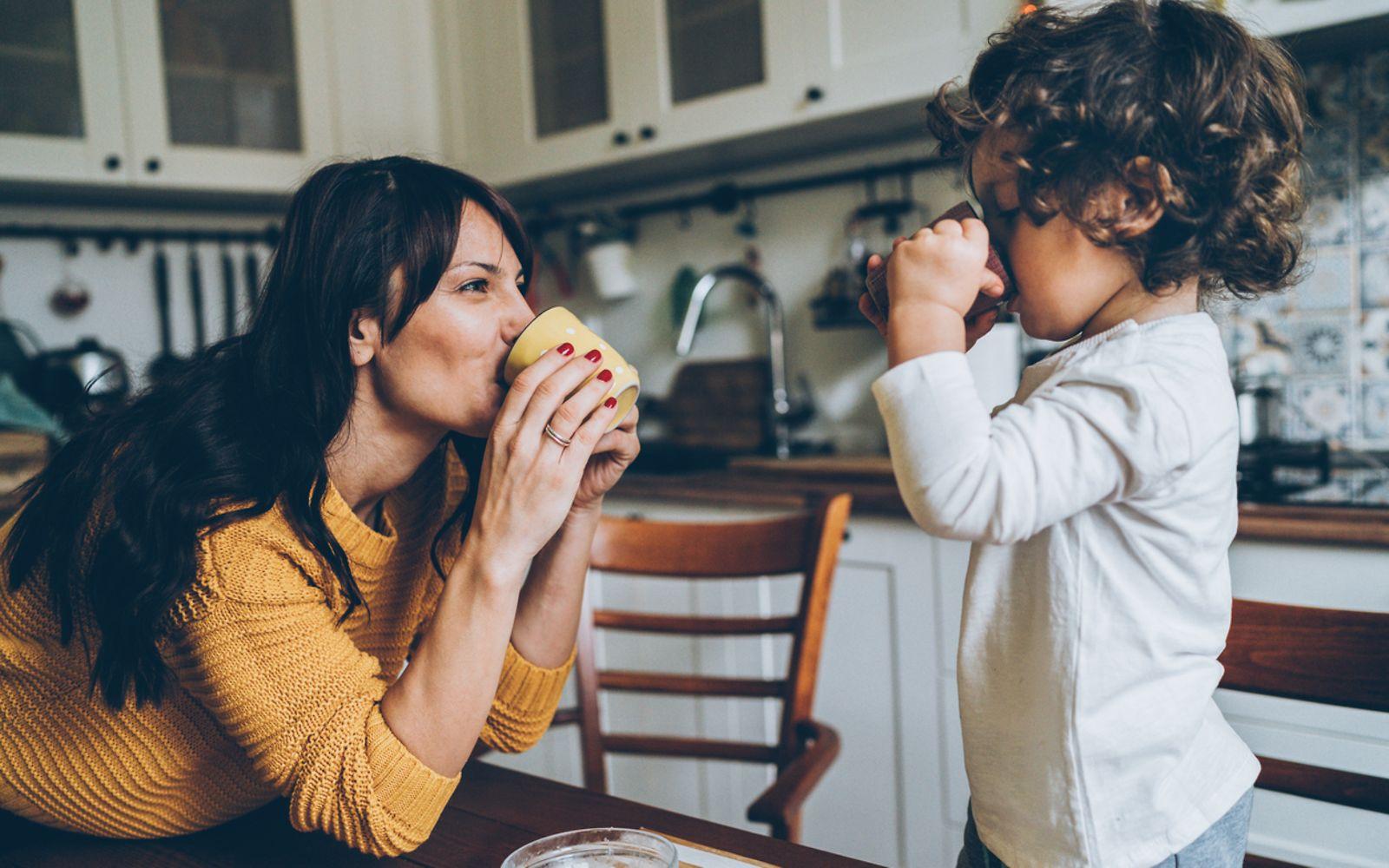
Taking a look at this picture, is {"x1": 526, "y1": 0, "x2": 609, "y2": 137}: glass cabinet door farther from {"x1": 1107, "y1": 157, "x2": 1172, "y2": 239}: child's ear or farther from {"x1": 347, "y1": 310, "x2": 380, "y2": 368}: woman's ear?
{"x1": 1107, "y1": 157, "x2": 1172, "y2": 239}: child's ear

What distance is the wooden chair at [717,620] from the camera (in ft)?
4.09

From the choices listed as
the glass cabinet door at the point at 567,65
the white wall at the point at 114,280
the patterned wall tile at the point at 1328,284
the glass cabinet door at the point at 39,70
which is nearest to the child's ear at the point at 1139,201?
the patterned wall tile at the point at 1328,284

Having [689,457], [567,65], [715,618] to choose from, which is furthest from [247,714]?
[567,65]

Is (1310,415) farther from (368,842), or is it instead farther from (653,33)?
(368,842)

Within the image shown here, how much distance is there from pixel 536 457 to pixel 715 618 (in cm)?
63

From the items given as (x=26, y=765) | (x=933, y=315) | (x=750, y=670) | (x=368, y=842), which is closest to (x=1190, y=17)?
(x=933, y=315)

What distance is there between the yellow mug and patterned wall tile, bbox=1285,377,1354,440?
4.93 ft

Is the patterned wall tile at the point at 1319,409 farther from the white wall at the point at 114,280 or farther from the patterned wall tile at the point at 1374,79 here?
the white wall at the point at 114,280

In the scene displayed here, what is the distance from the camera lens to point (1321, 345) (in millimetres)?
1792

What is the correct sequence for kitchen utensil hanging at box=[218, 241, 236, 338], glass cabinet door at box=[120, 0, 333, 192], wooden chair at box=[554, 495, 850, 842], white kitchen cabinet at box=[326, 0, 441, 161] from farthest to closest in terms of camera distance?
kitchen utensil hanging at box=[218, 241, 236, 338], white kitchen cabinet at box=[326, 0, 441, 161], glass cabinet door at box=[120, 0, 333, 192], wooden chair at box=[554, 495, 850, 842]

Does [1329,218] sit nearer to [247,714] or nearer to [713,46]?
[713,46]

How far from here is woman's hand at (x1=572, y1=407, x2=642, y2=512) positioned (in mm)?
992

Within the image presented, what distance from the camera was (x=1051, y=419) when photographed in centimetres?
62

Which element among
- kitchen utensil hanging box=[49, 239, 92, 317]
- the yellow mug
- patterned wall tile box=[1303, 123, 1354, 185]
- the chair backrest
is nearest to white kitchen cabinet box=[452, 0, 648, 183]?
kitchen utensil hanging box=[49, 239, 92, 317]
